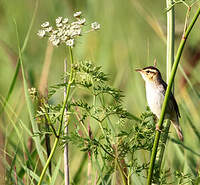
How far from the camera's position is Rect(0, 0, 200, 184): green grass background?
3827mm

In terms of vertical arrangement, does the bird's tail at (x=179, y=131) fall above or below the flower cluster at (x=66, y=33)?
below

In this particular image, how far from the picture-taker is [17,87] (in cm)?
500

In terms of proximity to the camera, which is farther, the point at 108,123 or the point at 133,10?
the point at 133,10

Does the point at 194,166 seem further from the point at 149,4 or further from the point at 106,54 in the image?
the point at 149,4

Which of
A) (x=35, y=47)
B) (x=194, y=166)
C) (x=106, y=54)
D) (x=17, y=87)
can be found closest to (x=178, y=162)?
(x=194, y=166)

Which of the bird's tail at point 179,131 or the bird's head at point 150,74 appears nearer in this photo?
the bird's tail at point 179,131

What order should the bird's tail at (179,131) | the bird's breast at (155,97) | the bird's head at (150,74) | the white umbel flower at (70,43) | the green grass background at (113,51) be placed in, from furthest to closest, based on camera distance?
the green grass background at (113,51) → the bird's head at (150,74) → the bird's tail at (179,131) → the bird's breast at (155,97) → the white umbel flower at (70,43)

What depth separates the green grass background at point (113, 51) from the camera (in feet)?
12.6

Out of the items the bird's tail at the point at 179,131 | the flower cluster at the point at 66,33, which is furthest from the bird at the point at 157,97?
the flower cluster at the point at 66,33

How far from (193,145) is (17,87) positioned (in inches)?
A: 81.7

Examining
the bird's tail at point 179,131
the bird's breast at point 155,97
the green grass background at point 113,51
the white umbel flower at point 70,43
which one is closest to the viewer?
the white umbel flower at point 70,43

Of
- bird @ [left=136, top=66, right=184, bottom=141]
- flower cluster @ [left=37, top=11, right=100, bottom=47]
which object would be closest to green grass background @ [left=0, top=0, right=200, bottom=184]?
bird @ [left=136, top=66, right=184, bottom=141]

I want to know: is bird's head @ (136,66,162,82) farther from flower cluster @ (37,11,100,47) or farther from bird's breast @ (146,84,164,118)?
flower cluster @ (37,11,100,47)

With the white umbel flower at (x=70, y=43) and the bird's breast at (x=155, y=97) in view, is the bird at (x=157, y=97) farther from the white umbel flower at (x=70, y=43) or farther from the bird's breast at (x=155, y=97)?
the white umbel flower at (x=70, y=43)
